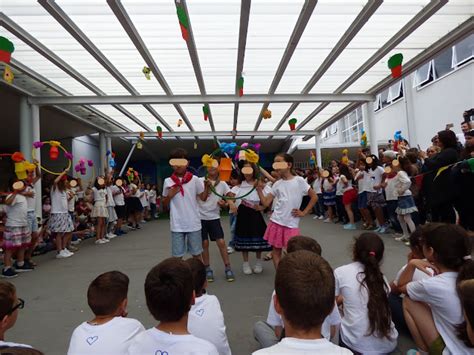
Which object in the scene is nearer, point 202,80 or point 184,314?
point 184,314

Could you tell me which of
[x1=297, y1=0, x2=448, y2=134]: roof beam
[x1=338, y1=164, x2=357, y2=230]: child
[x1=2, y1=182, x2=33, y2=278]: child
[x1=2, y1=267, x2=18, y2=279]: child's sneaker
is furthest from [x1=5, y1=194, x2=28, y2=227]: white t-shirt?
[x1=297, y1=0, x2=448, y2=134]: roof beam

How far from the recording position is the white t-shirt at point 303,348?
1017 millimetres

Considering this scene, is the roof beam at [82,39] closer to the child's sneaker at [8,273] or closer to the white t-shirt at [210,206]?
the white t-shirt at [210,206]

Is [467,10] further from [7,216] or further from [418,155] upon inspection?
[7,216]

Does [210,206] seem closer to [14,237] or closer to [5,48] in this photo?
[14,237]

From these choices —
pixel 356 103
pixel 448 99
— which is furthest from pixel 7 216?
pixel 448 99

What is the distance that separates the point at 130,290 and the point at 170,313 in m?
2.70

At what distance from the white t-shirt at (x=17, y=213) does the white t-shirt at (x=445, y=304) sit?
17.1ft

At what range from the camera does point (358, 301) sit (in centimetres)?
206

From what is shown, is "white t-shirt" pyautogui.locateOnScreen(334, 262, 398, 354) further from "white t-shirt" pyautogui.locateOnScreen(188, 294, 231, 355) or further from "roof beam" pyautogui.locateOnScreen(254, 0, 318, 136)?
"roof beam" pyautogui.locateOnScreen(254, 0, 318, 136)

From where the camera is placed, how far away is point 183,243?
→ 3783 millimetres

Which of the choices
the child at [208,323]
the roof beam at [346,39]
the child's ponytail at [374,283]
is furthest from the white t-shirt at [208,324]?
the roof beam at [346,39]

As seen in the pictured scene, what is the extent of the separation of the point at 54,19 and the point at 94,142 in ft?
37.9

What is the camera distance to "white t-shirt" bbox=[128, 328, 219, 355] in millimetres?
1264
